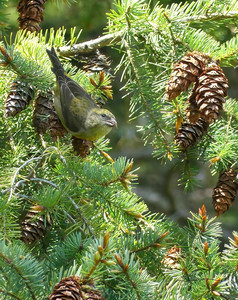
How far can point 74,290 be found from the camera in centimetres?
117

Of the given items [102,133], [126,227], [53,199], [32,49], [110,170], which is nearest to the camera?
[53,199]

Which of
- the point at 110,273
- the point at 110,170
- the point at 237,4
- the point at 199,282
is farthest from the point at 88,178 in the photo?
the point at 237,4

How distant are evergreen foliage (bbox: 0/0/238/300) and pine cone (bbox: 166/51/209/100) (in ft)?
0.34

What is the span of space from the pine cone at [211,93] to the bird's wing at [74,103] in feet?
1.87

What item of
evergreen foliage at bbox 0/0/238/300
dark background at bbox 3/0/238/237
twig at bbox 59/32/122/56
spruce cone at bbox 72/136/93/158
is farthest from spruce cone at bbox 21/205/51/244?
dark background at bbox 3/0/238/237

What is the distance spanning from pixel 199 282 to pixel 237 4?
117 cm

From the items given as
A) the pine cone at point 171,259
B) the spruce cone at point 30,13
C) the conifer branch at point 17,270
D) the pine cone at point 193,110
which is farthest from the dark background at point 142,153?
the conifer branch at point 17,270

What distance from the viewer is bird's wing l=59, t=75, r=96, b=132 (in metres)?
2.17

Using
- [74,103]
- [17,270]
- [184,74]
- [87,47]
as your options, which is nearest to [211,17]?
[184,74]

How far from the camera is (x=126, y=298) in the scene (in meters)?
1.39

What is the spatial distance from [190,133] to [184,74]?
0.37 m

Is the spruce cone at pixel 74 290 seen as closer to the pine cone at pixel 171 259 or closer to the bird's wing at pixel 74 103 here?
the pine cone at pixel 171 259

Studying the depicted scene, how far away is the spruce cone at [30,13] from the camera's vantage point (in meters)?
2.26

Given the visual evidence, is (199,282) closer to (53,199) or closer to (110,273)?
(110,273)
